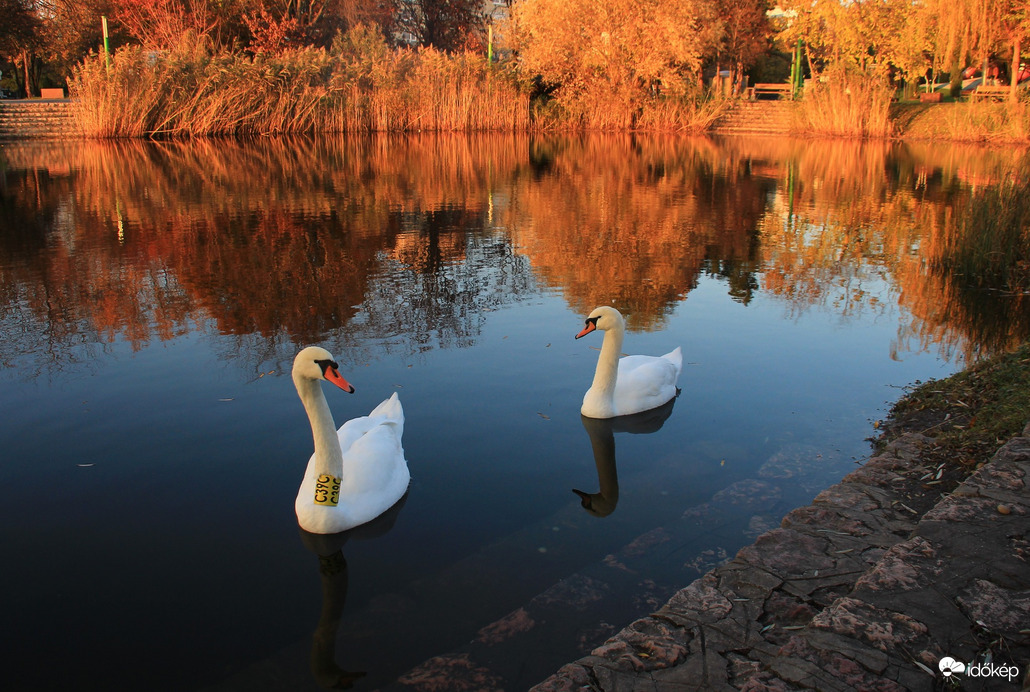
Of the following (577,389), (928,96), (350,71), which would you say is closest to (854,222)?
(577,389)

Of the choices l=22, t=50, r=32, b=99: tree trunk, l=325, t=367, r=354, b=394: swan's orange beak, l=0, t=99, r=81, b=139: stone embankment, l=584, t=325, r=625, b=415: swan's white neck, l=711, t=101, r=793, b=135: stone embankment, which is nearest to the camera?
l=325, t=367, r=354, b=394: swan's orange beak

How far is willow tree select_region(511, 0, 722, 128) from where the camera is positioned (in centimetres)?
3475

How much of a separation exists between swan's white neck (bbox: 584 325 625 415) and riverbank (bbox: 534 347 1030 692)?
2.05 m

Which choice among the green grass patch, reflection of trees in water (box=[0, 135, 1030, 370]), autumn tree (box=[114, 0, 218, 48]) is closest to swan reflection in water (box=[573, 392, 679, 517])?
the green grass patch

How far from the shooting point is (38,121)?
1239 inches

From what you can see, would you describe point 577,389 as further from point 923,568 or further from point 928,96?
point 928,96

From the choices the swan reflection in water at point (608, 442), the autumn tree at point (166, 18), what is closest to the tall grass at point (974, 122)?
the swan reflection in water at point (608, 442)

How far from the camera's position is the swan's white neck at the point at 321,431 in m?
4.71

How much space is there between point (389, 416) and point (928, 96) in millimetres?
43612

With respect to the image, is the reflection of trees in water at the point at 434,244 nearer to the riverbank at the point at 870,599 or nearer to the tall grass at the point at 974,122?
the riverbank at the point at 870,599

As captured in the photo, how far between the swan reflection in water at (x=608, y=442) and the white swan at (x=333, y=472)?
4.14ft

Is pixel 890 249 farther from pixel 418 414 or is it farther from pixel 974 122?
pixel 974 122

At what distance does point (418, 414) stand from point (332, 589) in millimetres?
2220

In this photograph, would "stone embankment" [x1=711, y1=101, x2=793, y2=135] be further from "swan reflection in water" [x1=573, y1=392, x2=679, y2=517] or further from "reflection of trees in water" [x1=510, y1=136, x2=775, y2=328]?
"swan reflection in water" [x1=573, y1=392, x2=679, y2=517]
